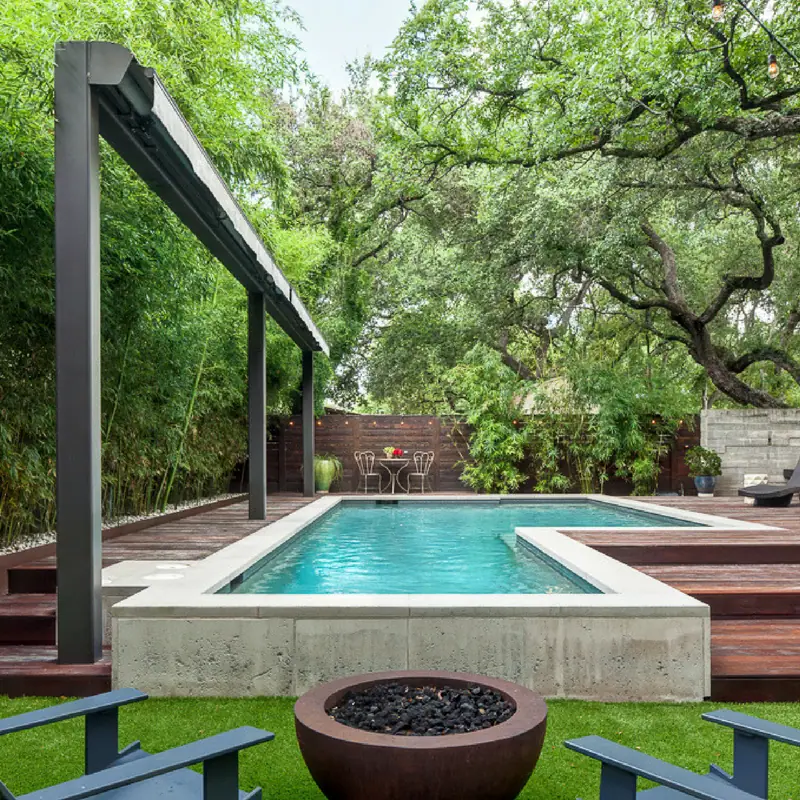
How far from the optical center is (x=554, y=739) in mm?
2746

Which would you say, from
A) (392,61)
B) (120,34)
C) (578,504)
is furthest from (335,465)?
(120,34)

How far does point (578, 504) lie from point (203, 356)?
19.0ft

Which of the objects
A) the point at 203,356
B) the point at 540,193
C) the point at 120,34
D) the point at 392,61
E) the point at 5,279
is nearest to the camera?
the point at 5,279

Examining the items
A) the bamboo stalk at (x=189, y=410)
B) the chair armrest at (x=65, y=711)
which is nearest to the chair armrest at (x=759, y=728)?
the chair armrest at (x=65, y=711)

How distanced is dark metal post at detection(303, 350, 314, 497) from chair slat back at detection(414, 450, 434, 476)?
2.14m

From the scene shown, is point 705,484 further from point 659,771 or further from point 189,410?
point 659,771

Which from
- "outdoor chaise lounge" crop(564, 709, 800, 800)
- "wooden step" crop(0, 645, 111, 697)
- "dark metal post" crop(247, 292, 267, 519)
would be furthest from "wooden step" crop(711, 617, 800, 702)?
"dark metal post" crop(247, 292, 267, 519)

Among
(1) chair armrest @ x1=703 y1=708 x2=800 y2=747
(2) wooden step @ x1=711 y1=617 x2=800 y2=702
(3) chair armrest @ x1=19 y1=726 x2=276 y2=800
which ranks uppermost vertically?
(3) chair armrest @ x1=19 y1=726 x2=276 y2=800

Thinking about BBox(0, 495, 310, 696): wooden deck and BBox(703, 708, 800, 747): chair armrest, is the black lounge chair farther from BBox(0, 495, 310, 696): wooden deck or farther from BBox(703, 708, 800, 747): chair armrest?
BBox(703, 708, 800, 747): chair armrest

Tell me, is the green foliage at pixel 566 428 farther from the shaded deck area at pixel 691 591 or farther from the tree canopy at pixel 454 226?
the shaded deck area at pixel 691 591

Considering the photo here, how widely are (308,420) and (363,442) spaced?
2.02 m

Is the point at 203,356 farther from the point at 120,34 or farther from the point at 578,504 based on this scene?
the point at 578,504

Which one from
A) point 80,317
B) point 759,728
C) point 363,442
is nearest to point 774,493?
point 363,442

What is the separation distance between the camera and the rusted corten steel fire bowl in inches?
71.3
